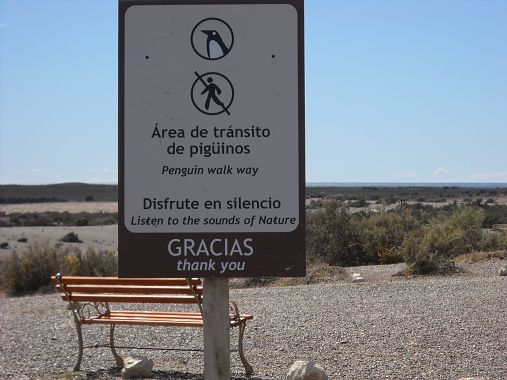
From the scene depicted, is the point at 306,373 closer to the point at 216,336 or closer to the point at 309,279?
the point at 216,336

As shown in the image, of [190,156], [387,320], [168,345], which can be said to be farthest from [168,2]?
[387,320]

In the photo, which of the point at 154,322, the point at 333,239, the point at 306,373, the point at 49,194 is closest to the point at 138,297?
the point at 154,322

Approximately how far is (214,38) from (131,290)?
374 cm

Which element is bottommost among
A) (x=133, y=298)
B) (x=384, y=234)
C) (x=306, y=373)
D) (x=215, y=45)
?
(x=306, y=373)

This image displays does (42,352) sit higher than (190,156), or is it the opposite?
(190,156)

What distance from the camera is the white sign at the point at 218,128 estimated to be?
3951 millimetres

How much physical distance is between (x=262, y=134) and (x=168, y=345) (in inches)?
209

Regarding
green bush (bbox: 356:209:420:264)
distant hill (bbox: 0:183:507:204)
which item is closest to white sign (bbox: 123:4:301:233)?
green bush (bbox: 356:209:420:264)

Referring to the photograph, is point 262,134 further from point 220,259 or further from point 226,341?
point 226,341

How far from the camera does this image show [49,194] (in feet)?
409

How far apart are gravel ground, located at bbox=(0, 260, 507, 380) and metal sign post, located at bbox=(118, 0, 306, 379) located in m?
3.18

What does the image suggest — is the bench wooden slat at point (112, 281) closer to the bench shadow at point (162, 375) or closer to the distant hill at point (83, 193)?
the bench shadow at point (162, 375)

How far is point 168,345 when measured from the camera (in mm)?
8719

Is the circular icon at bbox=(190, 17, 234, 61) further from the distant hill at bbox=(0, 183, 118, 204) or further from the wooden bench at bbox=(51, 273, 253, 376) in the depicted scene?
the distant hill at bbox=(0, 183, 118, 204)
